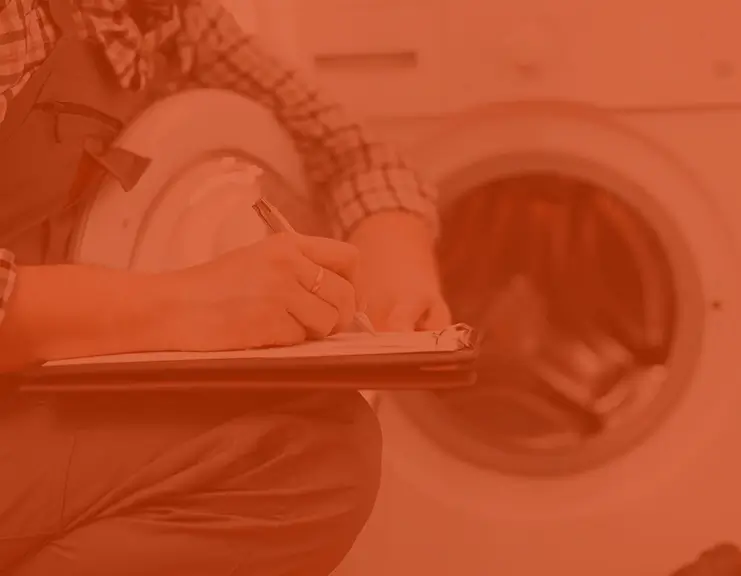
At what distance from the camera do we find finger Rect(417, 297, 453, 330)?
790mm

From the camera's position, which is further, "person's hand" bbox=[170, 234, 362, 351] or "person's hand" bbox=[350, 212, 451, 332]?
"person's hand" bbox=[350, 212, 451, 332]

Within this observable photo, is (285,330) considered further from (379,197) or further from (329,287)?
(379,197)

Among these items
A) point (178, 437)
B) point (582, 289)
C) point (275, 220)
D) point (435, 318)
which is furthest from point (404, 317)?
point (582, 289)

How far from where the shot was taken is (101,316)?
566 mm

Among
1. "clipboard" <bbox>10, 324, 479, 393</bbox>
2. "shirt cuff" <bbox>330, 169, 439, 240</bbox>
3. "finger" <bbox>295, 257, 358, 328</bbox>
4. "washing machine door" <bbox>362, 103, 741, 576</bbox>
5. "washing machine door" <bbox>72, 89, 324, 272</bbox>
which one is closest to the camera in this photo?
"clipboard" <bbox>10, 324, 479, 393</bbox>

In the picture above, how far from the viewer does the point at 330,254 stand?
2.09 feet

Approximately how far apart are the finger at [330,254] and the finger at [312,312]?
1.2 inches

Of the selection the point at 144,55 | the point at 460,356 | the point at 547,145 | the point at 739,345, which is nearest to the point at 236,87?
the point at 144,55

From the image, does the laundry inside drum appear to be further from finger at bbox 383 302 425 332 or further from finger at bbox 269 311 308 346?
finger at bbox 269 311 308 346

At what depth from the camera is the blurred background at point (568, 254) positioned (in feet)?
3.02

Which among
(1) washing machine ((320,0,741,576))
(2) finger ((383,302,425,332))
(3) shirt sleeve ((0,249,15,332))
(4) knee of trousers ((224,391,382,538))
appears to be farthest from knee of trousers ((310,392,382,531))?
(1) washing machine ((320,0,741,576))

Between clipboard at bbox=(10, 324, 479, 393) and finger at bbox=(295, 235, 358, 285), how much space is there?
121 mm

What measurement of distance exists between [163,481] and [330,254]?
0.19m

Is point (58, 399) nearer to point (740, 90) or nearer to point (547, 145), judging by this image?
point (547, 145)
